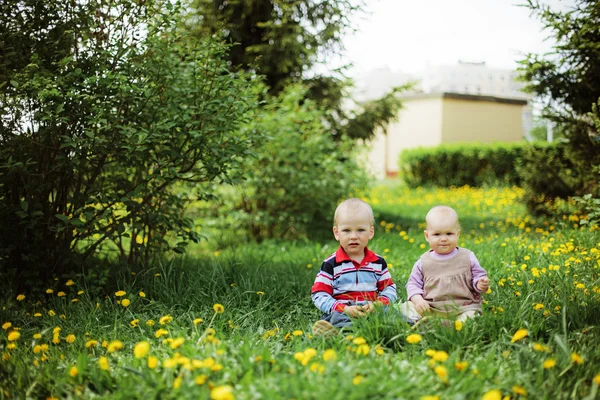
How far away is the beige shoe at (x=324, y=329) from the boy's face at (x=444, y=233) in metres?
0.75

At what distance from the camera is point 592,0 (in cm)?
518

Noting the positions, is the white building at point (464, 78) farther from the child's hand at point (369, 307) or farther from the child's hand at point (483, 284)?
the child's hand at point (369, 307)

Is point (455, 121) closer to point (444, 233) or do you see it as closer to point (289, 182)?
point (289, 182)

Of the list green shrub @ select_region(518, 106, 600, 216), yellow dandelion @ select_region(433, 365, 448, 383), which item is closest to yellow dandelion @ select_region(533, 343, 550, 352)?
yellow dandelion @ select_region(433, 365, 448, 383)

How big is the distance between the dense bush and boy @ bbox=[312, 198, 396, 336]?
3.52m

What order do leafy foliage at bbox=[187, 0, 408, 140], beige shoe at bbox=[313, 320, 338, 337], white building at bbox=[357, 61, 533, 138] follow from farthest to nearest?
white building at bbox=[357, 61, 533, 138] → leafy foliage at bbox=[187, 0, 408, 140] → beige shoe at bbox=[313, 320, 338, 337]

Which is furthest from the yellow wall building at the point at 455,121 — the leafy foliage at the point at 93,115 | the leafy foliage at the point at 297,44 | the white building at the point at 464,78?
the leafy foliage at the point at 93,115

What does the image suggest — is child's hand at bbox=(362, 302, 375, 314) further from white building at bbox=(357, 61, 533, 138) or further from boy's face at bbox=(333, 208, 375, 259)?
white building at bbox=(357, 61, 533, 138)

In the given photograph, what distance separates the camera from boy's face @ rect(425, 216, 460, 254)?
3035mm

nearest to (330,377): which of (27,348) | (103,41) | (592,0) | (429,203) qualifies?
(27,348)

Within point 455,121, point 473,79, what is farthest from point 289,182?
point 473,79

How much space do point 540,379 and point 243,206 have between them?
5332 mm

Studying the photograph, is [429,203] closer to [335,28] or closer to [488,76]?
[335,28]

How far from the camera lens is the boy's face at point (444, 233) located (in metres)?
3.04
